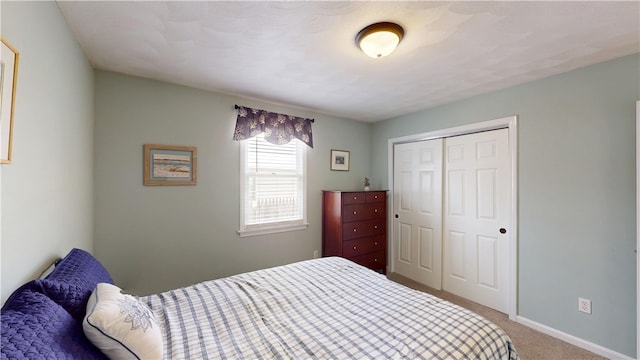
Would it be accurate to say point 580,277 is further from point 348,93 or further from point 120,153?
point 120,153

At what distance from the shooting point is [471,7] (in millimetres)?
1427

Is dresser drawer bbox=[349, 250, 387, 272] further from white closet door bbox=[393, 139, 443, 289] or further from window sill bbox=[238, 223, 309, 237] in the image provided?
window sill bbox=[238, 223, 309, 237]

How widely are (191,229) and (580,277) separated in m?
3.65

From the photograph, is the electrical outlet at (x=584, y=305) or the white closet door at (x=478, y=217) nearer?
the electrical outlet at (x=584, y=305)

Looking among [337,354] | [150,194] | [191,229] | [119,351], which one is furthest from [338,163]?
[119,351]

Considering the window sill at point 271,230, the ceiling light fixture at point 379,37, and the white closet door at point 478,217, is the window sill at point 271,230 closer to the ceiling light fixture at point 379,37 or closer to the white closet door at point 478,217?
the white closet door at point 478,217

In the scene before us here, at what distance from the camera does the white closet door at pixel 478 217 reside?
272 cm

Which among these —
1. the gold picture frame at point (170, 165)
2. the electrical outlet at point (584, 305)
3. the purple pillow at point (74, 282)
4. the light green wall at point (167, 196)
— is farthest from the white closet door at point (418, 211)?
the purple pillow at point (74, 282)

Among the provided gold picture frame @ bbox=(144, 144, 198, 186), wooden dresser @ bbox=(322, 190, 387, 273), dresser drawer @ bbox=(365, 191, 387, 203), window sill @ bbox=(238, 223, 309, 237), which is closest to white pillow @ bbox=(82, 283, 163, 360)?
gold picture frame @ bbox=(144, 144, 198, 186)

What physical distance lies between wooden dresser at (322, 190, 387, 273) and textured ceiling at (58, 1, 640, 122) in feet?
4.74

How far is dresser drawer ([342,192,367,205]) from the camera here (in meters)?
3.31

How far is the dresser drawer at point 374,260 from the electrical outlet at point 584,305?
2.01 metres

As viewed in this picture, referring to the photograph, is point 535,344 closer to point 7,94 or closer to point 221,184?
point 221,184

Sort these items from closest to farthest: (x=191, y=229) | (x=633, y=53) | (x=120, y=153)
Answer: (x=633, y=53) < (x=120, y=153) < (x=191, y=229)
